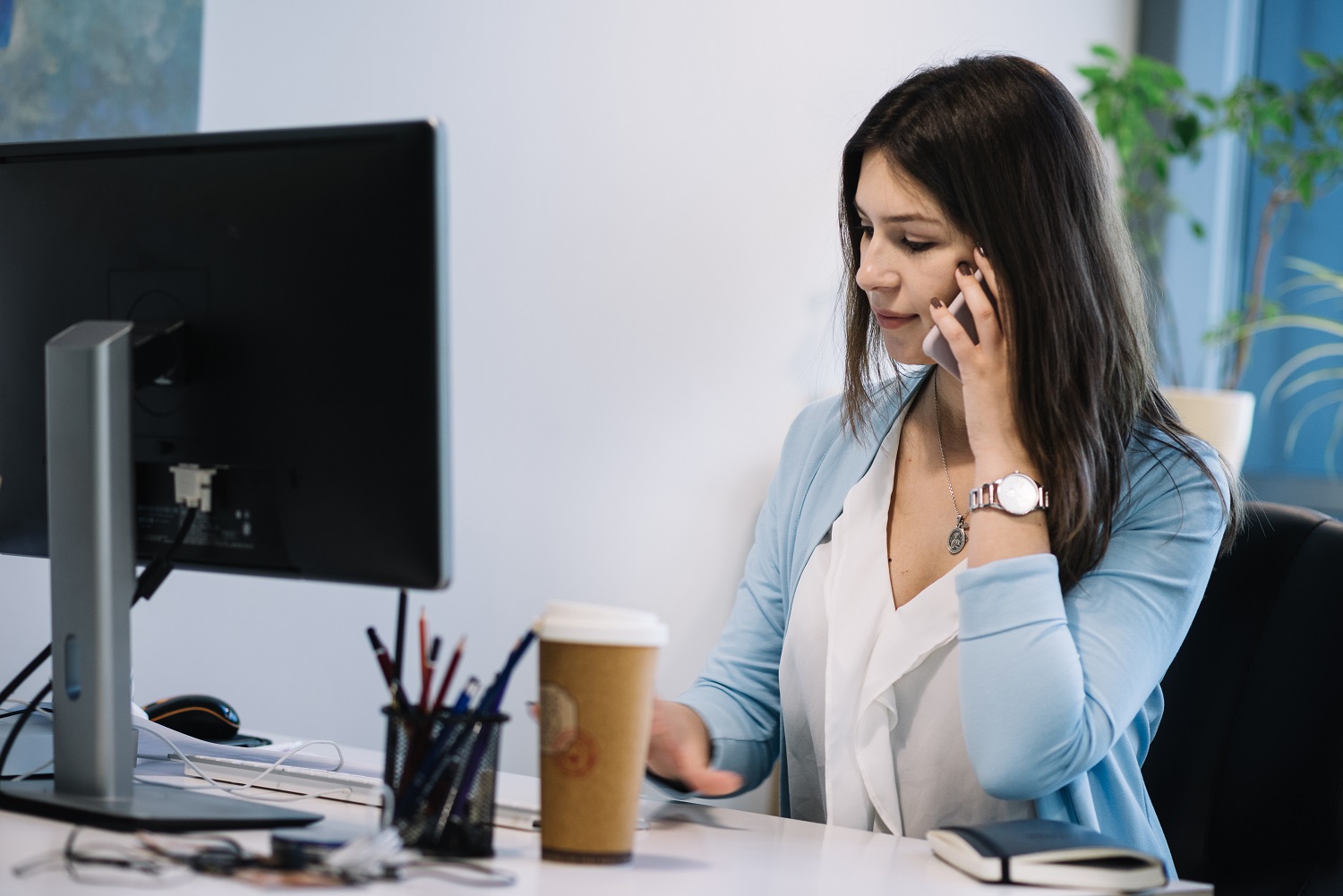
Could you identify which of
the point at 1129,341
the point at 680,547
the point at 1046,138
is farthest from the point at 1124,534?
the point at 680,547

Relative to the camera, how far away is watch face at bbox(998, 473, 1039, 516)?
1.19 metres

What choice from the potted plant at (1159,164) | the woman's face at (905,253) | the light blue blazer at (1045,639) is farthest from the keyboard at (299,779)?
the potted plant at (1159,164)

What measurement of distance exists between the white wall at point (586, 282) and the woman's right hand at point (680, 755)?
88cm

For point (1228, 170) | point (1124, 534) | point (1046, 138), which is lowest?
point (1124, 534)

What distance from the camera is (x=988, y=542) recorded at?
3.87 feet

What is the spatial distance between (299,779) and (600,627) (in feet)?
1.46

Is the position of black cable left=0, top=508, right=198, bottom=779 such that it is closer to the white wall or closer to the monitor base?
the monitor base

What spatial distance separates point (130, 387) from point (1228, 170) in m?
3.22

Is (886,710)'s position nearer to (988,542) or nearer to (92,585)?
(988,542)

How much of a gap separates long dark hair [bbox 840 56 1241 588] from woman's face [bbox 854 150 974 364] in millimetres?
14

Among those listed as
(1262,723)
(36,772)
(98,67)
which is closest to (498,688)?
(36,772)

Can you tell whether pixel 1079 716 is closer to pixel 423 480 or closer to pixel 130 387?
pixel 423 480

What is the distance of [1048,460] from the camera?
1.26 metres

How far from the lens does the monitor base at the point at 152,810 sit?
0.89 meters
